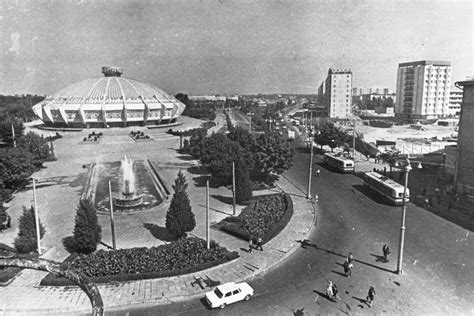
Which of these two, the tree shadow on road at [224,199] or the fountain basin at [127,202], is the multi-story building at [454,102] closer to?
the tree shadow on road at [224,199]

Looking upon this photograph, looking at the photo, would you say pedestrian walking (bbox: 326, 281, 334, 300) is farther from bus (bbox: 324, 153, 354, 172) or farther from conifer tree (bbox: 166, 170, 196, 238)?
bus (bbox: 324, 153, 354, 172)

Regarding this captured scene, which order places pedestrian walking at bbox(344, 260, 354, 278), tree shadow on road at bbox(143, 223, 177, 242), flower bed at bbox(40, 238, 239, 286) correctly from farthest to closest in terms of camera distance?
tree shadow on road at bbox(143, 223, 177, 242), pedestrian walking at bbox(344, 260, 354, 278), flower bed at bbox(40, 238, 239, 286)

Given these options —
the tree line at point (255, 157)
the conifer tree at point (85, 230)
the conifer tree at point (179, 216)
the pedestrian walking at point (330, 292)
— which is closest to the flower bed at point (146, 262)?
the conifer tree at point (85, 230)

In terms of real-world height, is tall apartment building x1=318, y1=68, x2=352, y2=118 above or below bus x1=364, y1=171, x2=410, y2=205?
above

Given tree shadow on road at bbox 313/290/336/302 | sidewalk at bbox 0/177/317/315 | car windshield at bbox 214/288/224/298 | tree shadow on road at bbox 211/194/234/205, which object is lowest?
tree shadow on road at bbox 313/290/336/302

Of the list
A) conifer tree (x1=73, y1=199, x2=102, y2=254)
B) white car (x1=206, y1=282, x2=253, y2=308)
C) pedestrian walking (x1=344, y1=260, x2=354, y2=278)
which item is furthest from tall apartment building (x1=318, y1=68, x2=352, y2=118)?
white car (x1=206, y1=282, x2=253, y2=308)

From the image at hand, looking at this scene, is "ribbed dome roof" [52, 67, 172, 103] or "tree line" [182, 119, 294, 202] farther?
"ribbed dome roof" [52, 67, 172, 103]

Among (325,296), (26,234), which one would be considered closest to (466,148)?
(325,296)

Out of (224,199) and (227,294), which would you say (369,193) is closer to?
(224,199)
